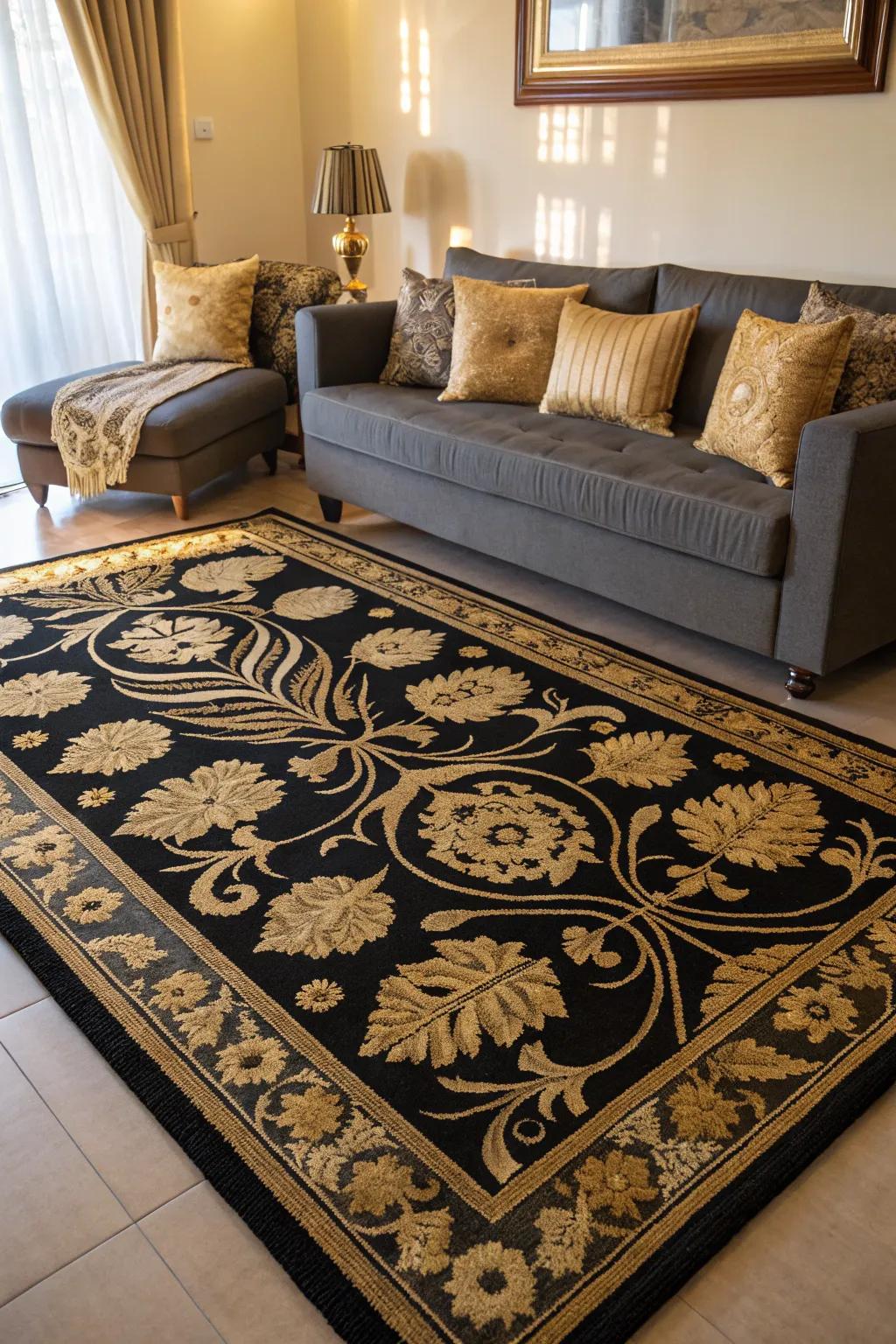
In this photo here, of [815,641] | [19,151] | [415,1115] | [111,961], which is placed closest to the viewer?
[415,1115]

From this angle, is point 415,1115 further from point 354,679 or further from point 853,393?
point 853,393

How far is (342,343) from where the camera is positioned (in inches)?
168

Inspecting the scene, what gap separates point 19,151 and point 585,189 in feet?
7.69

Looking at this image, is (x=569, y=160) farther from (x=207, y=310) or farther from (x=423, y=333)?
(x=207, y=310)

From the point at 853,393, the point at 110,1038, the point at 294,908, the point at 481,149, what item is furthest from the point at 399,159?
the point at 110,1038

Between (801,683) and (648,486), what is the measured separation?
2.20 ft

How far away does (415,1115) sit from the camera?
1728mm

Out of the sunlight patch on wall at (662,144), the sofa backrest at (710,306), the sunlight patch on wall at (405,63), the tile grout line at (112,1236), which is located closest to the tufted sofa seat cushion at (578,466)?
the sofa backrest at (710,306)

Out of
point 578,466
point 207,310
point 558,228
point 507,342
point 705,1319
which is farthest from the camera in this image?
point 207,310

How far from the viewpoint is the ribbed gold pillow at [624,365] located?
3.62 meters

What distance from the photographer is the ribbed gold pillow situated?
3.62 m

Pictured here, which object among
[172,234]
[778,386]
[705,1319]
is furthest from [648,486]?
[172,234]

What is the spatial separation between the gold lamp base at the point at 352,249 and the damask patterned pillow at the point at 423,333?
0.83m

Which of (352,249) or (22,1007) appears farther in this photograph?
(352,249)
